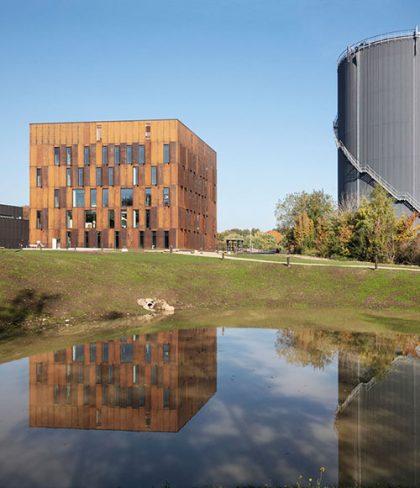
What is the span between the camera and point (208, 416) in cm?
1286

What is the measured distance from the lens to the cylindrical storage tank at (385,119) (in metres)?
72.4

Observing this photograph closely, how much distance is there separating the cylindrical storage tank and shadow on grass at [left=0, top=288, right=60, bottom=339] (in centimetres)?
5635

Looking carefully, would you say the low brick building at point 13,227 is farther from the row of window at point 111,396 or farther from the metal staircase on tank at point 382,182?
the row of window at point 111,396

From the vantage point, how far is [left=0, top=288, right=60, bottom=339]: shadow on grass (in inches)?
974

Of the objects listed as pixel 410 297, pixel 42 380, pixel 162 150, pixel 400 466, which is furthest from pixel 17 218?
pixel 400 466

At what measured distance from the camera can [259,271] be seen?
151 feet

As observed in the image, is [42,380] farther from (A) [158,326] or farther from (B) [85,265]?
(B) [85,265]

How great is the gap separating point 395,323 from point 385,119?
51.7 m

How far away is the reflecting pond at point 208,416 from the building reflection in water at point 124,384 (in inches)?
2.0

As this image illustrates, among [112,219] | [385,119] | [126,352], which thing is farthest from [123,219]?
[126,352]

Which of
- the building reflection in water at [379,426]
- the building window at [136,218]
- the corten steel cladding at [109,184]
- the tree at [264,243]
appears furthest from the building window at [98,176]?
the tree at [264,243]

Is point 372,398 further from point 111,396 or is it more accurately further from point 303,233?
point 303,233

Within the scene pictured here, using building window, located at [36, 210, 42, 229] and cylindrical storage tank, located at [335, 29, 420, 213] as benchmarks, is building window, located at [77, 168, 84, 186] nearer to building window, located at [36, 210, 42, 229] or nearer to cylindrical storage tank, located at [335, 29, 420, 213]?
building window, located at [36, 210, 42, 229]

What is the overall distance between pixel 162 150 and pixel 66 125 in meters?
15.8
